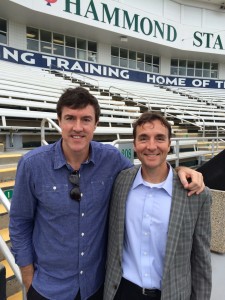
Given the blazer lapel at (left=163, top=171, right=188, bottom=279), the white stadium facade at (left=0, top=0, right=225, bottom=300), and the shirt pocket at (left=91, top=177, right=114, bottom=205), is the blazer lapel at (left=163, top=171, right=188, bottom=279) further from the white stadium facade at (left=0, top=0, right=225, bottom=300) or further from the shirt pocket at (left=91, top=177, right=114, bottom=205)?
the white stadium facade at (left=0, top=0, right=225, bottom=300)

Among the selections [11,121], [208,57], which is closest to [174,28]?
[208,57]

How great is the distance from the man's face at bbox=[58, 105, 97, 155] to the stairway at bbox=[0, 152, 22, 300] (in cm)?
141

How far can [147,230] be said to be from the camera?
1378 mm

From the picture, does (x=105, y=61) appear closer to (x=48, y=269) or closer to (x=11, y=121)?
(x=11, y=121)

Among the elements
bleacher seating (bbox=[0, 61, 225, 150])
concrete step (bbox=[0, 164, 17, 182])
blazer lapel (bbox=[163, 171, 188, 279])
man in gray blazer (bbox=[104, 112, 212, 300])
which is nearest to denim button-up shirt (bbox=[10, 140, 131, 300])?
man in gray blazer (bbox=[104, 112, 212, 300])

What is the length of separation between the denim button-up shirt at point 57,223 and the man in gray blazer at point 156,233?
0.35 ft

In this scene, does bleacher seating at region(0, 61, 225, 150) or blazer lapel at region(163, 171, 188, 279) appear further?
bleacher seating at region(0, 61, 225, 150)

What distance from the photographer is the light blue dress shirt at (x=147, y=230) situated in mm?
1373

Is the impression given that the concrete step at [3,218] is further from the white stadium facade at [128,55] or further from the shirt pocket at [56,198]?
the white stadium facade at [128,55]

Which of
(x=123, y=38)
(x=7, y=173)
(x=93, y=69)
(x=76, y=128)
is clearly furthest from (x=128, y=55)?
(x=76, y=128)

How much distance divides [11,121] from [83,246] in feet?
15.0

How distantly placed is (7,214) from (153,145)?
6.57ft

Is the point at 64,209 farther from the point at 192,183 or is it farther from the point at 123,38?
the point at 123,38

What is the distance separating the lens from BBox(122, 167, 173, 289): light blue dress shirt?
4.50 feet
